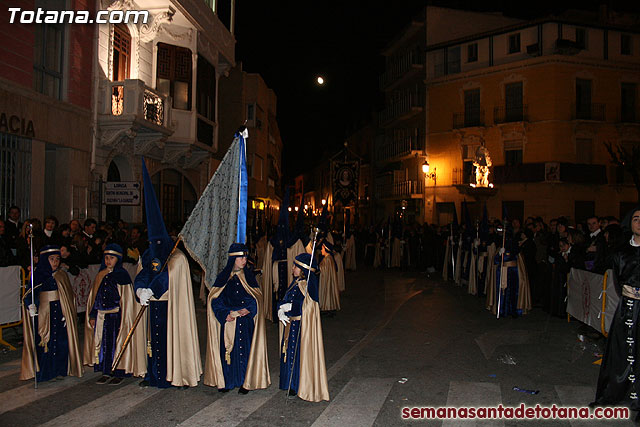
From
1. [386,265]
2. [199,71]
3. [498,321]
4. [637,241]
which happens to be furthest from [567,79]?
[637,241]

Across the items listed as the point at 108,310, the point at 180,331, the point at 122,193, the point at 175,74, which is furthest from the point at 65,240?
the point at 175,74

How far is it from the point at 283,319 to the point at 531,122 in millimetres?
26857

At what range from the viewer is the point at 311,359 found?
5.94 metres

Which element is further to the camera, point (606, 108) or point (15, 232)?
point (606, 108)

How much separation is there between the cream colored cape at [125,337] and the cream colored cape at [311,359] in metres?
2.22

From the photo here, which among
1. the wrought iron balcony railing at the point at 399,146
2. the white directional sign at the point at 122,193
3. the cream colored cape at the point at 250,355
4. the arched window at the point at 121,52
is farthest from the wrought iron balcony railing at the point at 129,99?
the wrought iron balcony railing at the point at 399,146

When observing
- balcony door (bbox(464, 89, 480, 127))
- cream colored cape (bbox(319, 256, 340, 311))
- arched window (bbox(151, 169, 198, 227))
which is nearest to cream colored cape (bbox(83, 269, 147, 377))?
cream colored cape (bbox(319, 256, 340, 311))

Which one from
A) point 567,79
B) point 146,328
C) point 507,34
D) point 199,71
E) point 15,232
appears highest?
point 507,34

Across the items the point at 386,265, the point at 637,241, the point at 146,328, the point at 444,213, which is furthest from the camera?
the point at 444,213

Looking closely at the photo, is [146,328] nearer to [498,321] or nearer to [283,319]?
[283,319]

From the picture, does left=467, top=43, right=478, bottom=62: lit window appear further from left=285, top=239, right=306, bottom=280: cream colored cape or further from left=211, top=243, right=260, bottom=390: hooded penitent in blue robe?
left=211, top=243, right=260, bottom=390: hooded penitent in blue robe

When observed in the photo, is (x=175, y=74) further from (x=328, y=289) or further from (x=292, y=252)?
(x=328, y=289)

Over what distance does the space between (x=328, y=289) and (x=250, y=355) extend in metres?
5.54

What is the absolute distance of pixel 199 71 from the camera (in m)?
19.1
